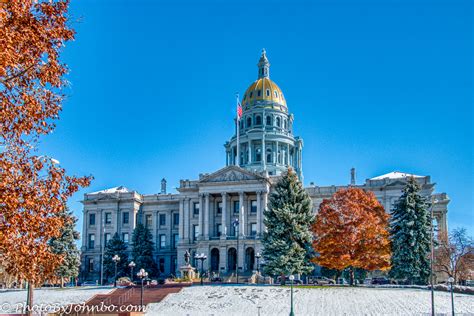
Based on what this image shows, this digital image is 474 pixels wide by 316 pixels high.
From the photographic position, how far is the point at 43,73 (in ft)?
50.3

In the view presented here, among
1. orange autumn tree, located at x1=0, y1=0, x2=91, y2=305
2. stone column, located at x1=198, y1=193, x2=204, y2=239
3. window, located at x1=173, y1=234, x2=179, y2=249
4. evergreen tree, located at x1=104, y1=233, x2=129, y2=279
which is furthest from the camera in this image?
window, located at x1=173, y1=234, x2=179, y2=249

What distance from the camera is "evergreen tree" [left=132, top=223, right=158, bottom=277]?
3329 inches

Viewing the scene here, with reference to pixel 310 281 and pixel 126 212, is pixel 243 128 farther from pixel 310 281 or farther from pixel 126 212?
pixel 310 281

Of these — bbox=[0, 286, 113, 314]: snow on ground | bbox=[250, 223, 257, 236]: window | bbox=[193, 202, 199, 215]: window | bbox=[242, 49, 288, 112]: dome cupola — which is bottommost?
bbox=[0, 286, 113, 314]: snow on ground

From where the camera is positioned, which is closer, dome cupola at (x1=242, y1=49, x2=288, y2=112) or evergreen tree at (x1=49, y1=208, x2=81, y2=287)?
evergreen tree at (x1=49, y1=208, x2=81, y2=287)

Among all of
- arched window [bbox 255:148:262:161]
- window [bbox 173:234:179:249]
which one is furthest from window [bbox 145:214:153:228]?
arched window [bbox 255:148:262:161]

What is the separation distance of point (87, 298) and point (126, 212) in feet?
131

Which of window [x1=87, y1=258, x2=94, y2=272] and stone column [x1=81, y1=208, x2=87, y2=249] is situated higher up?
stone column [x1=81, y1=208, x2=87, y2=249]

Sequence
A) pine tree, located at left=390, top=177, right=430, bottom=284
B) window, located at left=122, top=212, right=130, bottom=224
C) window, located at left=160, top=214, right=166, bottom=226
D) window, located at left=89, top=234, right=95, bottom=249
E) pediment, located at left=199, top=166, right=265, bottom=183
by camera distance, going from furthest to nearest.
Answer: window, located at left=160, top=214, right=166, bottom=226 → window, located at left=89, top=234, right=95, bottom=249 → window, located at left=122, top=212, right=130, bottom=224 → pediment, located at left=199, top=166, right=265, bottom=183 → pine tree, located at left=390, top=177, right=430, bottom=284

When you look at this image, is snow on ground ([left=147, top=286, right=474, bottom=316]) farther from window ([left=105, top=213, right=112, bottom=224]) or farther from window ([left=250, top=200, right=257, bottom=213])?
window ([left=105, top=213, right=112, bottom=224])

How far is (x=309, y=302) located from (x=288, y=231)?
13.9 metres

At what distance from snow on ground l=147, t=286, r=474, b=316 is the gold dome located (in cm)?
5703

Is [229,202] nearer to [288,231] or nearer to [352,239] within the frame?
[288,231]

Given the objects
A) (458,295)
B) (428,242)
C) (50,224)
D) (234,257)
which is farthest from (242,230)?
(50,224)
